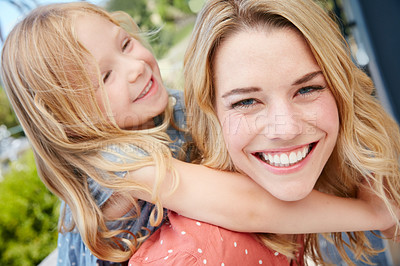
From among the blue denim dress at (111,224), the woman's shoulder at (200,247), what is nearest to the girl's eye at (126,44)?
the blue denim dress at (111,224)

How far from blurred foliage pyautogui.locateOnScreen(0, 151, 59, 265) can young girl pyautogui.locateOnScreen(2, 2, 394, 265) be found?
1.92m

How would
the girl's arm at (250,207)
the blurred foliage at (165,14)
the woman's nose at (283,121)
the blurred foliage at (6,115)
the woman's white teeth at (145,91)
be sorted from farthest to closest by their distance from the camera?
the blurred foliage at (165,14), the blurred foliage at (6,115), the woman's white teeth at (145,91), the girl's arm at (250,207), the woman's nose at (283,121)

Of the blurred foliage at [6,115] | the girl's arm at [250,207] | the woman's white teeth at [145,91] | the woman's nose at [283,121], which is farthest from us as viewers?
the blurred foliage at [6,115]

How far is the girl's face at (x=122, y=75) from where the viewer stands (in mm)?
1417

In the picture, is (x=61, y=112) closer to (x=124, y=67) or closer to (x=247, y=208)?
(x=124, y=67)

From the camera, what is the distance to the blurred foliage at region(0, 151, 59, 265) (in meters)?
3.17

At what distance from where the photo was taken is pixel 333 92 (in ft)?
3.64

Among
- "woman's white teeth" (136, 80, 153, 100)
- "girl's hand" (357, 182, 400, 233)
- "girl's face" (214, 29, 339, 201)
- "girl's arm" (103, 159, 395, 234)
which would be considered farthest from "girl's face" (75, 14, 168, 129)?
"girl's hand" (357, 182, 400, 233)

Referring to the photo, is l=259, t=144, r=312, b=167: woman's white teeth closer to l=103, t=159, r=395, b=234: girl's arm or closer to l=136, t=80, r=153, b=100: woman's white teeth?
l=103, t=159, r=395, b=234: girl's arm

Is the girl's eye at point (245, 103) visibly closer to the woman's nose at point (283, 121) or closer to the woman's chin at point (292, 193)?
the woman's nose at point (283, 121)

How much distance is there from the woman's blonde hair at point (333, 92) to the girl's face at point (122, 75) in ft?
0.71

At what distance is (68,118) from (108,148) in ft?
0.62

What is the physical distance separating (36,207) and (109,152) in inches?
91.3

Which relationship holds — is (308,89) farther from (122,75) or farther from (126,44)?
(126,44)
